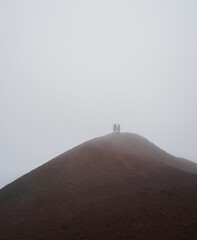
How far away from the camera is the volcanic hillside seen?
16938mm

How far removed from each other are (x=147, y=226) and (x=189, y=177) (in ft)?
41.7

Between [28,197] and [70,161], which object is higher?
[70,161]

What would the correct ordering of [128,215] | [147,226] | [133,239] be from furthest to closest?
[128,215] → [147,226] → [133,239]

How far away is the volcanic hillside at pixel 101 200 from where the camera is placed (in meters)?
16.9

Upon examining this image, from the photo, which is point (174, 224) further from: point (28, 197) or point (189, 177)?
point (28, 197)

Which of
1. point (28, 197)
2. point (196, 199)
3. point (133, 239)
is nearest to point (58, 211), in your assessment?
point (28, 197)

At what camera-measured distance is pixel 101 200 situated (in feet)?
72.3

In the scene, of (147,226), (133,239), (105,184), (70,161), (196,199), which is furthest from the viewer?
(70,161)

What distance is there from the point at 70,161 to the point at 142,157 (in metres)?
9.83

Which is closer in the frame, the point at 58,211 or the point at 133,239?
the point at 133,239

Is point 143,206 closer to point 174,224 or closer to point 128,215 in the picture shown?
point 128,215

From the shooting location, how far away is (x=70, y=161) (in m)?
32.7

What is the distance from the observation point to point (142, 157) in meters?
34.4

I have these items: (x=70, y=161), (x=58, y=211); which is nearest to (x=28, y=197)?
(x=58, y=211)
